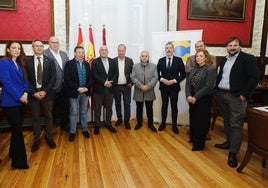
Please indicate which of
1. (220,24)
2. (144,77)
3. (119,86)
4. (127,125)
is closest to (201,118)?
(144,77)

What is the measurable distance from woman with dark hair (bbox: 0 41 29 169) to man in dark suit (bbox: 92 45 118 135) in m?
1.44

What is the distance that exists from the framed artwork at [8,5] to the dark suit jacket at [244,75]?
3862 mm

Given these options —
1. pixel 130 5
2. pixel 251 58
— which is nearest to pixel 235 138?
pixel 251 58

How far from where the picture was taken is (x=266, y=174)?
115 inches

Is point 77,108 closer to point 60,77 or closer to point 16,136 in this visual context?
point 60,77

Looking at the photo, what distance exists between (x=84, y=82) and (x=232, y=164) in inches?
94.8

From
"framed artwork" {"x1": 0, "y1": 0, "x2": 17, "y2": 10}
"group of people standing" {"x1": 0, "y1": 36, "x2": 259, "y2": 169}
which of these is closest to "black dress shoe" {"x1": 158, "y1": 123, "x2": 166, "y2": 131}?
"group of people standing" {"x1": 0, "y1": 36, "x2": 259, "y2": 169}

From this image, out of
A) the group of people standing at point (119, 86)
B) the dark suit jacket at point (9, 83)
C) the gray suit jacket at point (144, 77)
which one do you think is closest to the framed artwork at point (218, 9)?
the group of people standing at point (119, 86)

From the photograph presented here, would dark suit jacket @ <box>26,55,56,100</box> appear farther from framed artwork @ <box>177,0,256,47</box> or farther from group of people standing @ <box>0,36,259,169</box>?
framed artwork @ <box>177,0,256,47</box>

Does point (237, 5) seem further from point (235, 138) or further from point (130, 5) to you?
point (235, 138)

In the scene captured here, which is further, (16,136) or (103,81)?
(103,81)

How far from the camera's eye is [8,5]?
451cm

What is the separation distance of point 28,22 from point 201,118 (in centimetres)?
350

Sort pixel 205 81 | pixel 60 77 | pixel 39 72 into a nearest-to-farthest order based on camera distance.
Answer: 1. pixel 39 72
2. pixel 205 81
3. pixel 60 77
